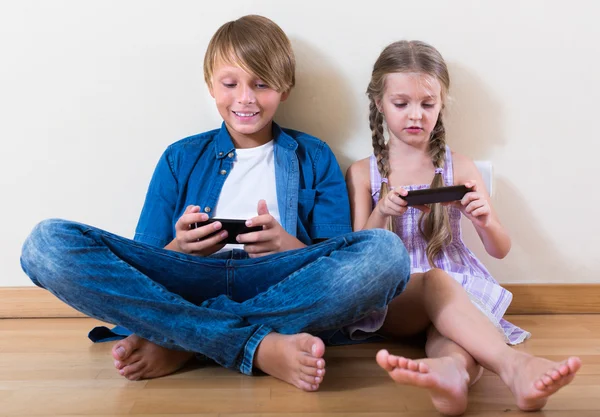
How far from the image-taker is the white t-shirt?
1.40 meters

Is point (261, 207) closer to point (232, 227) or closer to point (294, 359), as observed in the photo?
point (232, 227)

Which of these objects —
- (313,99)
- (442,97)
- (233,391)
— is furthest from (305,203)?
(233,391)

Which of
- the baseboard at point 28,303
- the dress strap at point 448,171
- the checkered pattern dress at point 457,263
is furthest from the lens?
the baseboard at point 28,303

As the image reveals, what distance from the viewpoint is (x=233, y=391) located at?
1.06 m

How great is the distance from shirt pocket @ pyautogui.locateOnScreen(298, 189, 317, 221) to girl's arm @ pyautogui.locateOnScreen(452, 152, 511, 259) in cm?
32

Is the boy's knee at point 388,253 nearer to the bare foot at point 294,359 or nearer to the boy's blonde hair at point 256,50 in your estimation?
the bare foot at point 294,359

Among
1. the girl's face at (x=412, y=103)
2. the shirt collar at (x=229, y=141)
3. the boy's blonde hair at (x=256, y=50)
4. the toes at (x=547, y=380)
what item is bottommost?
the toes at (x=547, y=380)

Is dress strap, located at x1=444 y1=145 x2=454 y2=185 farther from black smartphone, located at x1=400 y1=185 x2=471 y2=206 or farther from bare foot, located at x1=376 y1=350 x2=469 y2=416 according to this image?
bare foot, located at x1=376 y1=350 x2=469 y2=416

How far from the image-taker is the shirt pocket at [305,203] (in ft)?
4.66

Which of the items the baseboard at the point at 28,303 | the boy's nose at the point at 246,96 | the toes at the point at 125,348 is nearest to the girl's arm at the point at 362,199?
the boy's nose at the point at 246,96

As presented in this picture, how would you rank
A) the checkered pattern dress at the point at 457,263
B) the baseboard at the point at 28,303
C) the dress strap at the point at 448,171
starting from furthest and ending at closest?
the baseboard at the point at 28,303 < the dress strap at the point at 448,171 < the checkered pattern dress at the point at 457,263

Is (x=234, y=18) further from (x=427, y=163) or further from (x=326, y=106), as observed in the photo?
(x=427, y=163)

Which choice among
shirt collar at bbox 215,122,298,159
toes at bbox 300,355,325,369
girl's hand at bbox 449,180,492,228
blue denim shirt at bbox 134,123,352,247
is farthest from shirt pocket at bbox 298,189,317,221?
toes at bbox 300,355,325,369

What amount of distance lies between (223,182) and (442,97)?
0.52 m
